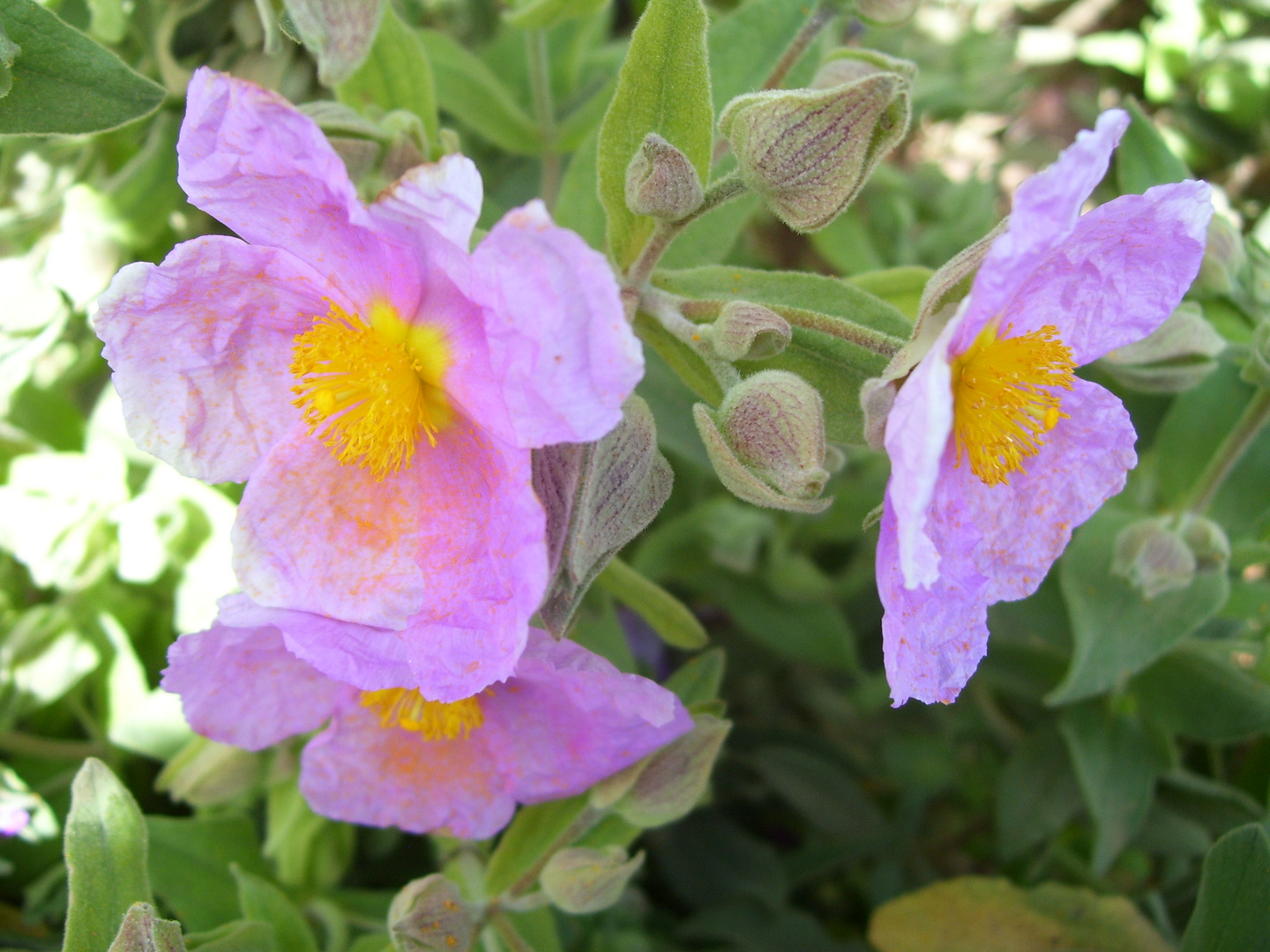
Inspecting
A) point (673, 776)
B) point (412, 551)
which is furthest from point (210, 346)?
point (673, 776)

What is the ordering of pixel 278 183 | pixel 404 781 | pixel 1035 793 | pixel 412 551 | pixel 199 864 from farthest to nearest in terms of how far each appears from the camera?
pixel 1035 793
pixel 199 864
pixel 404 781
pixel 412 551
pixel 278 183

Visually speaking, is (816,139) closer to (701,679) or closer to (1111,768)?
(701,679)

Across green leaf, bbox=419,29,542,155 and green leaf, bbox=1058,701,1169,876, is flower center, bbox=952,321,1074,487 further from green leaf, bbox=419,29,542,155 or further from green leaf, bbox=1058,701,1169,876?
green leaf, bbox=419,29,542,155

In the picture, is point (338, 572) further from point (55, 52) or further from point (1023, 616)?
point (1023, 616)

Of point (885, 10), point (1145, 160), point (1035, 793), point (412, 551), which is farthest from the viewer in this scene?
point (1035, 793)

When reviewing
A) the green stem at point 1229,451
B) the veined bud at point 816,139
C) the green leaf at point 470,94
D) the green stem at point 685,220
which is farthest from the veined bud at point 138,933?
the green stem at point 1229,451

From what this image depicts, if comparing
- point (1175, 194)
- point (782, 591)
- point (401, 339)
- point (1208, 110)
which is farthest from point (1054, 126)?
point (401, 339)

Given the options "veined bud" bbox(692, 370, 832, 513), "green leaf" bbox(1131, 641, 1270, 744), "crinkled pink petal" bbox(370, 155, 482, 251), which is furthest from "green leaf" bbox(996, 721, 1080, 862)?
"crinkled pink petal" bbox(370, 155, 482, 251)
